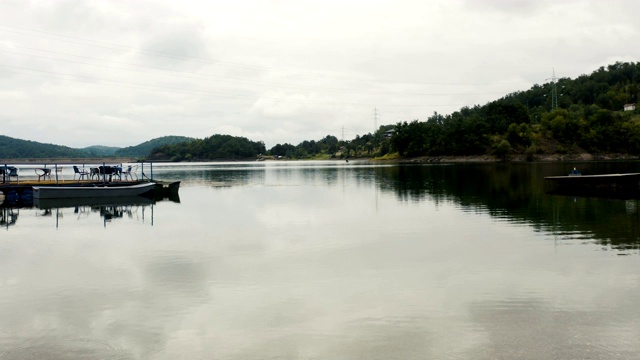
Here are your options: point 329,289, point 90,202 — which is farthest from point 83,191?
point 329,289

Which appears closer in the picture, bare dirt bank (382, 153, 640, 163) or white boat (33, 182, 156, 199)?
white boat (33, 182, 156, 199)

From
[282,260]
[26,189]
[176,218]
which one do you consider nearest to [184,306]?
[282,260]

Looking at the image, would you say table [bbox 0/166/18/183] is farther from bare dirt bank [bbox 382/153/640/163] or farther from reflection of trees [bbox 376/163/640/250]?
bare dirt bank [bbox 382/153/640/163]

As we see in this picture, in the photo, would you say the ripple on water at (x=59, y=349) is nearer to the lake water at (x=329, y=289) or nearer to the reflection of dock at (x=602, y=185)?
the lake water at (x=329, y=289)

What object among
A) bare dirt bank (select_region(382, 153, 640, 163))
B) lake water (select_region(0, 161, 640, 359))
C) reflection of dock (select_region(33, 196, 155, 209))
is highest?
bare dirt bank (select_region(382, 153, 640, 163))

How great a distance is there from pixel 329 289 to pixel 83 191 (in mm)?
46994

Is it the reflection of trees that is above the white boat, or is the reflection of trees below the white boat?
below

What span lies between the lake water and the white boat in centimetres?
2165

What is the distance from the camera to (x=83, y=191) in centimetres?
5641

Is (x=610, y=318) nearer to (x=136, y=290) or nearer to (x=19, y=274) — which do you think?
(x=136, y=290)

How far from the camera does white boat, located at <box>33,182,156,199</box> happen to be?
55.3m

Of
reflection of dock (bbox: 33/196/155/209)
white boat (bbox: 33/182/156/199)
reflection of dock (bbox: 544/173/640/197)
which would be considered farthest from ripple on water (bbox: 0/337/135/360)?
reflection of dock (bbox: 544/173/640/197)

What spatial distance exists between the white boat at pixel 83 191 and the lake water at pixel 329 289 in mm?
21650

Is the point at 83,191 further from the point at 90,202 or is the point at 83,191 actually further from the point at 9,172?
the point at 9,172
